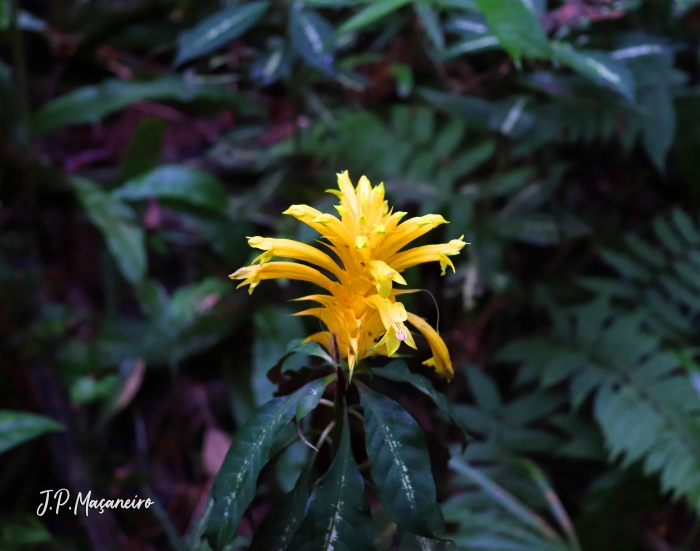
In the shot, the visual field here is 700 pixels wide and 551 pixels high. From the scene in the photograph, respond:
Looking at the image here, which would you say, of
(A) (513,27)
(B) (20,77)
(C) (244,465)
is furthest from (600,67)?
(B) (20,77)

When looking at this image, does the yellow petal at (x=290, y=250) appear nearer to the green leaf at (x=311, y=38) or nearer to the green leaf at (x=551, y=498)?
the green leaf at (x=311, y=38)

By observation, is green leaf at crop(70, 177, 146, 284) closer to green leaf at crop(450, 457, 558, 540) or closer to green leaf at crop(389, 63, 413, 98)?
green leaf at crop(389, 63, 413, 98)

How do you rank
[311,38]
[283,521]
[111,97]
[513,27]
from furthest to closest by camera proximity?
[111,97] → [311,38] → [513,27] → [283,521]

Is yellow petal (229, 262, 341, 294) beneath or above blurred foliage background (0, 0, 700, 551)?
above

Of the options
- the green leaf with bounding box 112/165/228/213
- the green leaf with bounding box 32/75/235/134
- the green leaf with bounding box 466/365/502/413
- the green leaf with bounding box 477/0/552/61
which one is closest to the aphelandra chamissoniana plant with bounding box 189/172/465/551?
the green leaf with bounding box 477/0/552/61

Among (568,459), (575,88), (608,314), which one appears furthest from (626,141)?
(568,459)

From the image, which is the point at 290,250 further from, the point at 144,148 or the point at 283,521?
the point at 144,148
